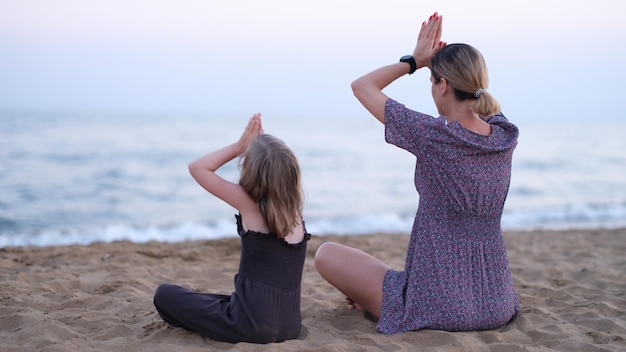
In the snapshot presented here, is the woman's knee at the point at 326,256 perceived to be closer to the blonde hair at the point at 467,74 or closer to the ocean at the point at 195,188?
the ocean at the point at 195,188

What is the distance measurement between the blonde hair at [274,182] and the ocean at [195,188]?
0.39 feet

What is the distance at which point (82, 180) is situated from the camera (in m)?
13.8

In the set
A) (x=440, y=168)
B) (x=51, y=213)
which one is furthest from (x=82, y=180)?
(x=440, y=168)

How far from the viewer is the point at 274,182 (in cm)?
306

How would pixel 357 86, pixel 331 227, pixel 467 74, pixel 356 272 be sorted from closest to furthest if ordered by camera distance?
pixel 467 74 → pixel 357 86 → pixel 356 272 → pixel 331 227

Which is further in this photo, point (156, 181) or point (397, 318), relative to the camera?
point (156, 181)

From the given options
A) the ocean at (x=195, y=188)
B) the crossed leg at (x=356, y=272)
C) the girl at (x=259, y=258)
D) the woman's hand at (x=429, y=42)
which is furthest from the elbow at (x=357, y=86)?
the crossed leg at (x=356, y=272)

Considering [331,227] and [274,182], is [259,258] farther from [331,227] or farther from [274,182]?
[331,227]

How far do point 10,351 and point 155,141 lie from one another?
71.2ft

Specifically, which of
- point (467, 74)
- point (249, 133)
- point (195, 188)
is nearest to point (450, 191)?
point (467, 74)

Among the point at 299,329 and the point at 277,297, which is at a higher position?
the point at 277,297

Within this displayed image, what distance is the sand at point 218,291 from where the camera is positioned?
312 centimetres

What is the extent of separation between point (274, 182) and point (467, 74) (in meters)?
1.09

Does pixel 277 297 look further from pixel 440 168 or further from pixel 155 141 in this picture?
pixel 155 141
